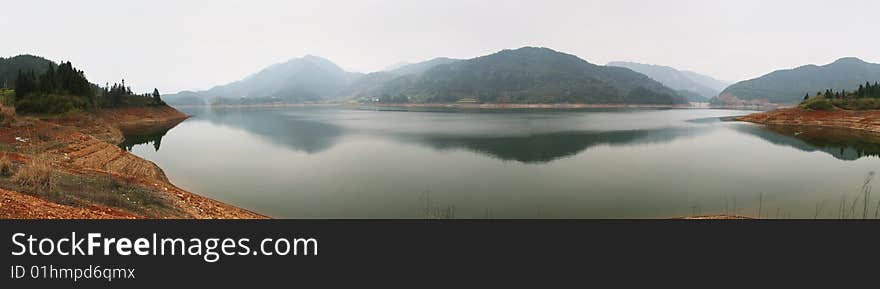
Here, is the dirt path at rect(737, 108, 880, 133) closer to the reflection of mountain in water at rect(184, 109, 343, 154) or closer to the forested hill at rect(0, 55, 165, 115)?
the reflection of mountain in water at rect(184, 109, 343, 154)

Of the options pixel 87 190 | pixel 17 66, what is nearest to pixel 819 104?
A: pixel 87 190

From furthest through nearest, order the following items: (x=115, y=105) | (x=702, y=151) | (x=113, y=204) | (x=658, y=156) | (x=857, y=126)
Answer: (x=115, y=105) < (x=857, y=126) < (x=702, y=151) < (x=658, y=156) < (x=113, y=204)

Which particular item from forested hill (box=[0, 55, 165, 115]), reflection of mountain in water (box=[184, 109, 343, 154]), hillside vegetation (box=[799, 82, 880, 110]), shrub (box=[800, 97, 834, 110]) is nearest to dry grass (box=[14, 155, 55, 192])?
reflection of mountain in water (box=[184, 109, 343, 154])

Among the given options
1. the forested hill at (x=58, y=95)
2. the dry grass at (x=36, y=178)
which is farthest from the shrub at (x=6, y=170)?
the forested hill at (x=58, y=95)

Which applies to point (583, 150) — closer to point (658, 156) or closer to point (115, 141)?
point (658, 156)

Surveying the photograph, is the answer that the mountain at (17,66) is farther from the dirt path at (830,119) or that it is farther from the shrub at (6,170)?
the dirt path at (830,119)

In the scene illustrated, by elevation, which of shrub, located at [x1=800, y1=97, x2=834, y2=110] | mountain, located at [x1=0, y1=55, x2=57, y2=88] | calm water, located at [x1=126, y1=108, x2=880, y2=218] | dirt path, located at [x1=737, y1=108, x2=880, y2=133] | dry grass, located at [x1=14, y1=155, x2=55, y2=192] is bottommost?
calm water, located at [x1=126, y1=108, x2=880, y2=218]

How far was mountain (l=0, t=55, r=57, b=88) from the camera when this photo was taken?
97.9 meters

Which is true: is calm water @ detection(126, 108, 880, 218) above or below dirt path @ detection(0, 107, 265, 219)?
below

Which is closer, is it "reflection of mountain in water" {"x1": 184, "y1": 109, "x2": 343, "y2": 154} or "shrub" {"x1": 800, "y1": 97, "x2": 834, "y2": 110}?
"reflection of mountain in water" {"x1": 184, "y1": 109, "x2": 343, "y2": 154}

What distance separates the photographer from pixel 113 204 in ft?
29.8

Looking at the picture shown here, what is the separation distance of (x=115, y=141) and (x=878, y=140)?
2525 inches

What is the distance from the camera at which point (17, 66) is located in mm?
113188

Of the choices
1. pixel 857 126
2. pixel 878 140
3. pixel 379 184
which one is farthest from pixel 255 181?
pixel 857 126
